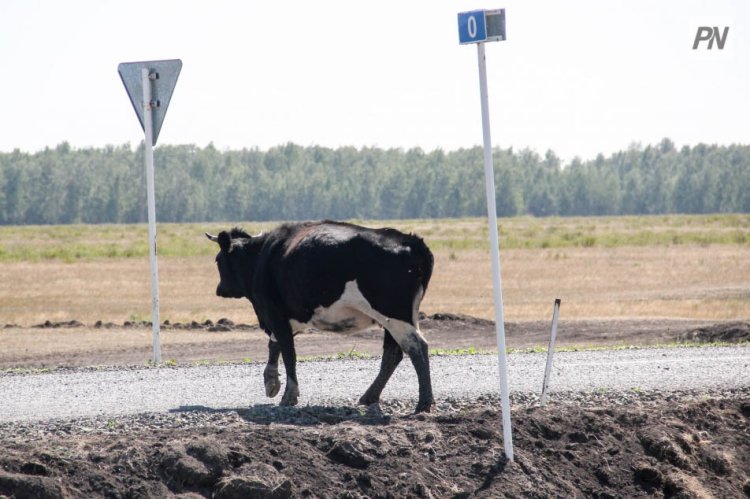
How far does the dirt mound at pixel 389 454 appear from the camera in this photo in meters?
8.76

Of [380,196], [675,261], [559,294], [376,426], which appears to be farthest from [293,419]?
[380,196]

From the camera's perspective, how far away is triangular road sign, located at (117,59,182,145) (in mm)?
16484

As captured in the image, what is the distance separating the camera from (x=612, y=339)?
22.6 m

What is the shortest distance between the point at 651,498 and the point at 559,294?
87.0ft

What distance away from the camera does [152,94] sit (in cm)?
1664

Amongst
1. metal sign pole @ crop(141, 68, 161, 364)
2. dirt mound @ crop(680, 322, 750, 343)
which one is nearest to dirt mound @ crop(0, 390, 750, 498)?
metal sign pole @ crop(141, 68, 161, 364)

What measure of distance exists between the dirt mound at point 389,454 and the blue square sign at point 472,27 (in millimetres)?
3345

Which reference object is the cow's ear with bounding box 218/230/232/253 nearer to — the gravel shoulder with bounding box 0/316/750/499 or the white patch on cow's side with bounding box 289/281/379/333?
the gravel shoulder with bounding box 0/316/750/499

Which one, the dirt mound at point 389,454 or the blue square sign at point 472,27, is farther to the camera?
the blue square sign at point 472,27

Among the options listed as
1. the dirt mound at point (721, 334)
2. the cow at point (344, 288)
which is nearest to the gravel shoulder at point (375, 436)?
the cow at point (344, 288)

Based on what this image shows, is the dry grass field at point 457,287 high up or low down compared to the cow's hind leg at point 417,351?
down

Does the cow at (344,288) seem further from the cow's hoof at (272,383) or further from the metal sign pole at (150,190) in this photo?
the metal sign pole at (150,190)

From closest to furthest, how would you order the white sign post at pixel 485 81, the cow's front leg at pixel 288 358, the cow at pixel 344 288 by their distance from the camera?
1. the white sign post at pixel 485 81
2. the cow at pixel 344 288
3. the cow's front leg at pixel 288 358

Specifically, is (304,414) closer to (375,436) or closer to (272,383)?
(272,383)
